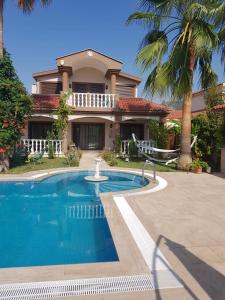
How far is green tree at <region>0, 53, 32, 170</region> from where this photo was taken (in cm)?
1316

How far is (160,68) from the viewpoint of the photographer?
13133 mm

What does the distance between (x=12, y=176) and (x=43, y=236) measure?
6624 millimetres

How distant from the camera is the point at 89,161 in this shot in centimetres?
1777

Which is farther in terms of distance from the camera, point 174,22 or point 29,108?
point 29,108

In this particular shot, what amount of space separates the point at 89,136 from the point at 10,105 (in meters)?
10.5

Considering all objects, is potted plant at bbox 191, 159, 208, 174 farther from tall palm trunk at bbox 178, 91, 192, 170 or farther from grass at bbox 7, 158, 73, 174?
grass at bbox 7, 158, 73, 174

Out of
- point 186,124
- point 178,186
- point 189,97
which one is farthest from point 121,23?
point 178,186

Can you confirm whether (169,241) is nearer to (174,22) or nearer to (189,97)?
(189,97)

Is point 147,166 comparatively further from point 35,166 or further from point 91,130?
point 91,130

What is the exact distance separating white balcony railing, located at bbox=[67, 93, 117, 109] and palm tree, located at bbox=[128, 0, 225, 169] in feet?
21.9

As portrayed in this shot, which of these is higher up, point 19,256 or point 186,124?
point 186,124

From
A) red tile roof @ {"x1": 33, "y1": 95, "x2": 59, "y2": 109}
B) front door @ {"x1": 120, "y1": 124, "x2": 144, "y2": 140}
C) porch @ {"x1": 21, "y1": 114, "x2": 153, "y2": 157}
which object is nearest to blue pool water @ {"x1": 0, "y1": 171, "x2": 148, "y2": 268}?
red tile roof @ {"x1": 33, "y1": 95, "x2": 59, "y2": 109}

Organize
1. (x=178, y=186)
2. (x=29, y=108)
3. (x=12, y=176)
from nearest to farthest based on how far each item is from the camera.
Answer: (x=178, y=186) → (x=12, y=176) → (x=29, y=108)

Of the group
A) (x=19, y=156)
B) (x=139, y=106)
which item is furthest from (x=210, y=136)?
(x=19, y=156)
